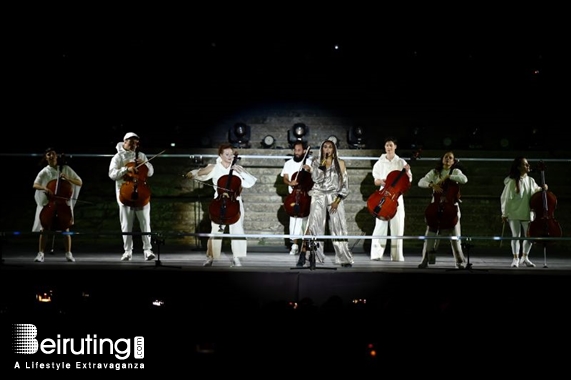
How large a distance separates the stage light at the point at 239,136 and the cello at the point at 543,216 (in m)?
5.23

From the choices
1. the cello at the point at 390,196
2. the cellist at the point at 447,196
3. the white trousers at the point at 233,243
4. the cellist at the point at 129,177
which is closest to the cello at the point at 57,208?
the cellist at the point at 129,177

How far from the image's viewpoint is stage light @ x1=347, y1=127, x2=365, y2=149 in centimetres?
1243

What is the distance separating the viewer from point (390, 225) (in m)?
10.0

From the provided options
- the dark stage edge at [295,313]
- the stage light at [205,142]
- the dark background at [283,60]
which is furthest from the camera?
the dark background at [283,60]

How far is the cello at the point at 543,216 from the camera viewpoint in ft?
28.4

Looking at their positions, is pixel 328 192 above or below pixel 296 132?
below

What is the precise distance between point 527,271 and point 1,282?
231 inches

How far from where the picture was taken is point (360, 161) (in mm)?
11805

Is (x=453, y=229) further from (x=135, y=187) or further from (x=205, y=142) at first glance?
(x=205, y=142)

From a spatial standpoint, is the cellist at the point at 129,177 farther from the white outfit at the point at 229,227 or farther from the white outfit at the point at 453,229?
→ the white outfit at the point at 453,229

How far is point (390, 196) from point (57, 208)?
13.6ft

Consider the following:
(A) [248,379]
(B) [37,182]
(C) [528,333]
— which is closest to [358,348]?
(A) [248,379]

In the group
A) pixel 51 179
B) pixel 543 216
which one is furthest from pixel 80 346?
pixel 543 216

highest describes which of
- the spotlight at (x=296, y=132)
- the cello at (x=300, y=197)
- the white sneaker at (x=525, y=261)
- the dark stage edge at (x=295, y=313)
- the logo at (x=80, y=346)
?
the spotlight at (x=296, y=132)
